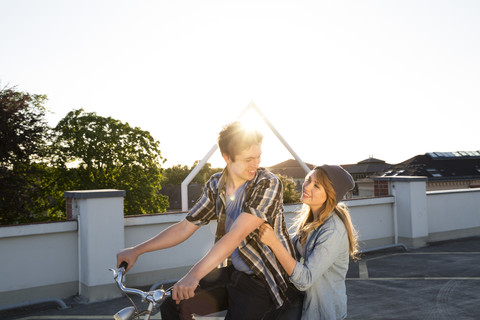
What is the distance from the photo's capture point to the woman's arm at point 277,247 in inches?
79.4

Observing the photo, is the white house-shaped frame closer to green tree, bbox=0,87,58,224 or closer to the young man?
green tree, bbox=0,87,58,224

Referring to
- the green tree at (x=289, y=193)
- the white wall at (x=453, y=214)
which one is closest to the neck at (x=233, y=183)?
the white wall at (x=453, y=214)

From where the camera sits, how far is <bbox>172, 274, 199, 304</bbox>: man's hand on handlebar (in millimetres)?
1865

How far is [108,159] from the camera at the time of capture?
112 feet

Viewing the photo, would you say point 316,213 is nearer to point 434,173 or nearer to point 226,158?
point 226,158

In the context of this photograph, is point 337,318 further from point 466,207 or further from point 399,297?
point 466,207

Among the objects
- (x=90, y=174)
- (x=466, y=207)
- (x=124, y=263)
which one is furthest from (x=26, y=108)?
(x=124, y=263)

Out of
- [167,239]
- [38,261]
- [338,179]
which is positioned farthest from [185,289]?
[38,261]

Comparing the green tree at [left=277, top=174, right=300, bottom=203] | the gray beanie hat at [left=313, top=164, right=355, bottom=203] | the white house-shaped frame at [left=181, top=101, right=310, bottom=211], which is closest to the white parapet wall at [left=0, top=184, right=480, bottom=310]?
the gray beanie hat at [left=313, top=164, right=355, bottom=203]

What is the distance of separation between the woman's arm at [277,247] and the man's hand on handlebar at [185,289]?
351 millimetres

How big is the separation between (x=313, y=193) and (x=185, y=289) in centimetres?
89

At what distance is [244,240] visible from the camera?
2113mm

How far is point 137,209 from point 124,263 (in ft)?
104

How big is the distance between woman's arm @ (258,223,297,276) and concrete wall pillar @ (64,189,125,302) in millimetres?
4921
